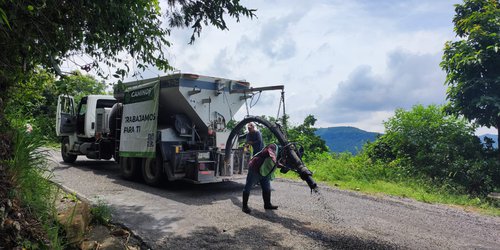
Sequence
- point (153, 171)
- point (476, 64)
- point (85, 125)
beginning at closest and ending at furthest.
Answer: point (153, 171), point (476, 64), point (85, 125)

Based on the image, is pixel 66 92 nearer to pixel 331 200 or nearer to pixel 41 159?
pixel 41 159

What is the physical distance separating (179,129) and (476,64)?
7.99m

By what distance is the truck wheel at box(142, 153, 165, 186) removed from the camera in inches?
346

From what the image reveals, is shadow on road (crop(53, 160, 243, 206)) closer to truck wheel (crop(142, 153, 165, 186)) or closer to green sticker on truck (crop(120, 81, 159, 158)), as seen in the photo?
truck wheel (crop(142, 153, 165, 186))

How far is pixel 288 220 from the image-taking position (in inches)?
240

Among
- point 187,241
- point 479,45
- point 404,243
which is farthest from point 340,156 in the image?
point 187,241

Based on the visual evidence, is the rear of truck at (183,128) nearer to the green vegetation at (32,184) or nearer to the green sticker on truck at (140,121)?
the green sticker on truck at (140,121)

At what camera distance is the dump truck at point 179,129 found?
8.36 m

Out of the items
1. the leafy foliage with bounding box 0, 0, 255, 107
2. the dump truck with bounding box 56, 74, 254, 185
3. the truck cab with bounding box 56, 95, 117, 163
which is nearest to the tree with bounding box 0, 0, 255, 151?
the leafy foliage with bounding box 0, 0, 255, 107

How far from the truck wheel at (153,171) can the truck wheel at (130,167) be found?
0.37m

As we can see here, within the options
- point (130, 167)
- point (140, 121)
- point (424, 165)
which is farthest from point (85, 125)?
point (424, 165)

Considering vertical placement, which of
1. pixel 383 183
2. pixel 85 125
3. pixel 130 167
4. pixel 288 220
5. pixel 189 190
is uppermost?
pixel 85 125

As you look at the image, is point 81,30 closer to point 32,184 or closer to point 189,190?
point 32,184

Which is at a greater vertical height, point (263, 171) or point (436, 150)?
point (436, 150)
